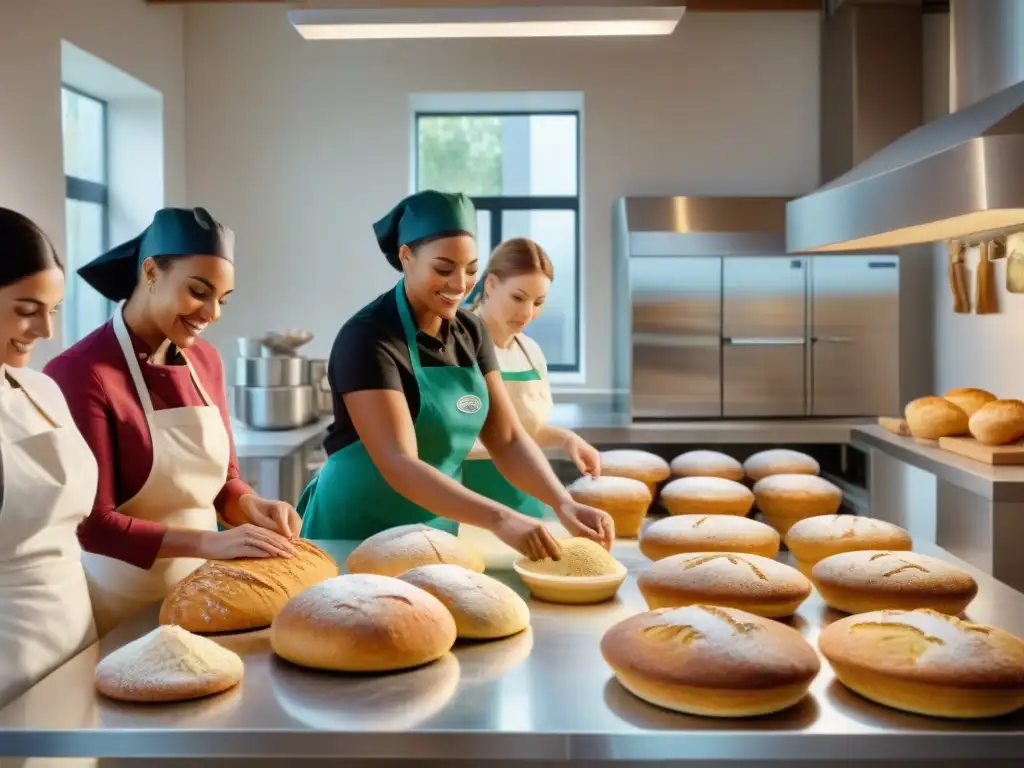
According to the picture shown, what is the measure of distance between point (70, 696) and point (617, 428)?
317 centimetres

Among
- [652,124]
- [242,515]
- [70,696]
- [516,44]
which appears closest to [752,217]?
[652,124]

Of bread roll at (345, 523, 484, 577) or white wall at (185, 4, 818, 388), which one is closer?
bread roll at (345, 523, 484, 577)

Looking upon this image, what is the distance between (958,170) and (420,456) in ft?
3.71

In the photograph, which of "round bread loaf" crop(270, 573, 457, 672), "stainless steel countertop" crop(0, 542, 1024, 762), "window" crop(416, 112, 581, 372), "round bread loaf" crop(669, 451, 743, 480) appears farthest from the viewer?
"window" crop(416, 112, 581, 372)

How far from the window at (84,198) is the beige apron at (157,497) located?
283cm

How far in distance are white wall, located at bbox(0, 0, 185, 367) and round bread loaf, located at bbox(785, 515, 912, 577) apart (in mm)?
2902

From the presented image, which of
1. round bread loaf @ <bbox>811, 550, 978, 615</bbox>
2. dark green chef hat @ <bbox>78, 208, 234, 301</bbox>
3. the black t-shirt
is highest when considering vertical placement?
dark green chef hat @ <bbox>78, 208, 234, 301</bbox>

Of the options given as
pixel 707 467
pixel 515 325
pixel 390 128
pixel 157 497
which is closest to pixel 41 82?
pixel 390 128

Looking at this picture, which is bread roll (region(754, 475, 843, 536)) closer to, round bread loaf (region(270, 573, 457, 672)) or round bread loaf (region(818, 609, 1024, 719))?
round bread loaf (region(818, 609, 1024, 719))

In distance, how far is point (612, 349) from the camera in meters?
5.13

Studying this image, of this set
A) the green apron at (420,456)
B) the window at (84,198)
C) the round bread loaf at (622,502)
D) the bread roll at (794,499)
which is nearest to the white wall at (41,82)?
the window at (84,198)

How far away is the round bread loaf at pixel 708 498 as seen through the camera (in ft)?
6.72

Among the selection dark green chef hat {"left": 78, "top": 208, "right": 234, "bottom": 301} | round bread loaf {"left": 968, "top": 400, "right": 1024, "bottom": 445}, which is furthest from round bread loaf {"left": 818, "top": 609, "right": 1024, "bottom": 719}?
round bread loaf {"left": 968, "top": 400, "right": 1024, "bottom": 445}

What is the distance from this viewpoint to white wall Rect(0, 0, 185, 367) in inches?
137
